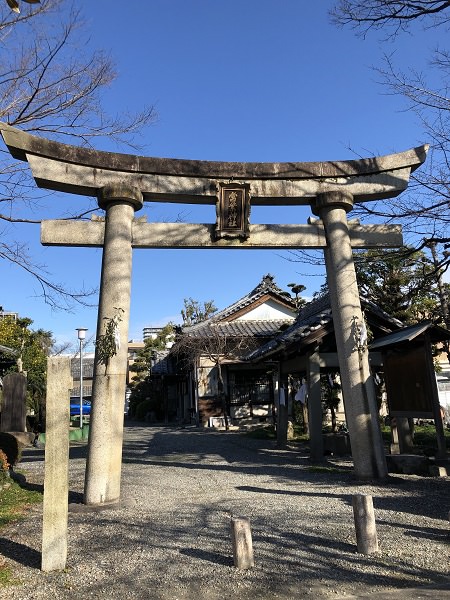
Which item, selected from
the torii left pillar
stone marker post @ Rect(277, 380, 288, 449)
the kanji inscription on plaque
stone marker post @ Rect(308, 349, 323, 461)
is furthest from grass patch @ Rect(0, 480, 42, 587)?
stone marker post @ Rect(277, 380, 288, 449)

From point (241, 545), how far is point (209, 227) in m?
5.92

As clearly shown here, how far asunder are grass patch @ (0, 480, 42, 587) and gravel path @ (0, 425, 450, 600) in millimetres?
257

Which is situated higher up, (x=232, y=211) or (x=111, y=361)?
(x=232, y=211)

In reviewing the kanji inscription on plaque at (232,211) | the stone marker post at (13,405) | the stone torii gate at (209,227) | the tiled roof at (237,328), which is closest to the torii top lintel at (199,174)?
the stone torii gate at (209,227)

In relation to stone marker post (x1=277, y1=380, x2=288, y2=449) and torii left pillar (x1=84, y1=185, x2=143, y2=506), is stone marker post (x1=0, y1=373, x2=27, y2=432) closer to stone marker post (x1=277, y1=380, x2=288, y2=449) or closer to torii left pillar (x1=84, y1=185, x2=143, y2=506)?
stone marker post (x1=277, y1=380, x2=288, y2=449)

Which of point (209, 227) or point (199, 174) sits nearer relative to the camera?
point (199, 174)

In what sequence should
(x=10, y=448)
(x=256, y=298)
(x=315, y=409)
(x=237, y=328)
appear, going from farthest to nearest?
(x=256, y=298), (x=237, y=328), (x=315, y=409), (x=10, y=448)

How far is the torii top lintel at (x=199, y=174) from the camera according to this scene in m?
7.95

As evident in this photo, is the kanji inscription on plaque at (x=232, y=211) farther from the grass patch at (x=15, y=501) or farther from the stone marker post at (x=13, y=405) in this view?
the stone marker post at (x=13, y=405)

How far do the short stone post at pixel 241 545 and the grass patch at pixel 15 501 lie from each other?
3342 millimetres

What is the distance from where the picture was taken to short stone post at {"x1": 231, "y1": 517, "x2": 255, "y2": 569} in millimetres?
4336

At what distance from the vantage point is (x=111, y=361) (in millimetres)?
7488

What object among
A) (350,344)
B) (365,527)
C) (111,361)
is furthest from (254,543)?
(350,344)

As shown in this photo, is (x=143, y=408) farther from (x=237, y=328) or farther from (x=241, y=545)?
(x=241, y=545)
